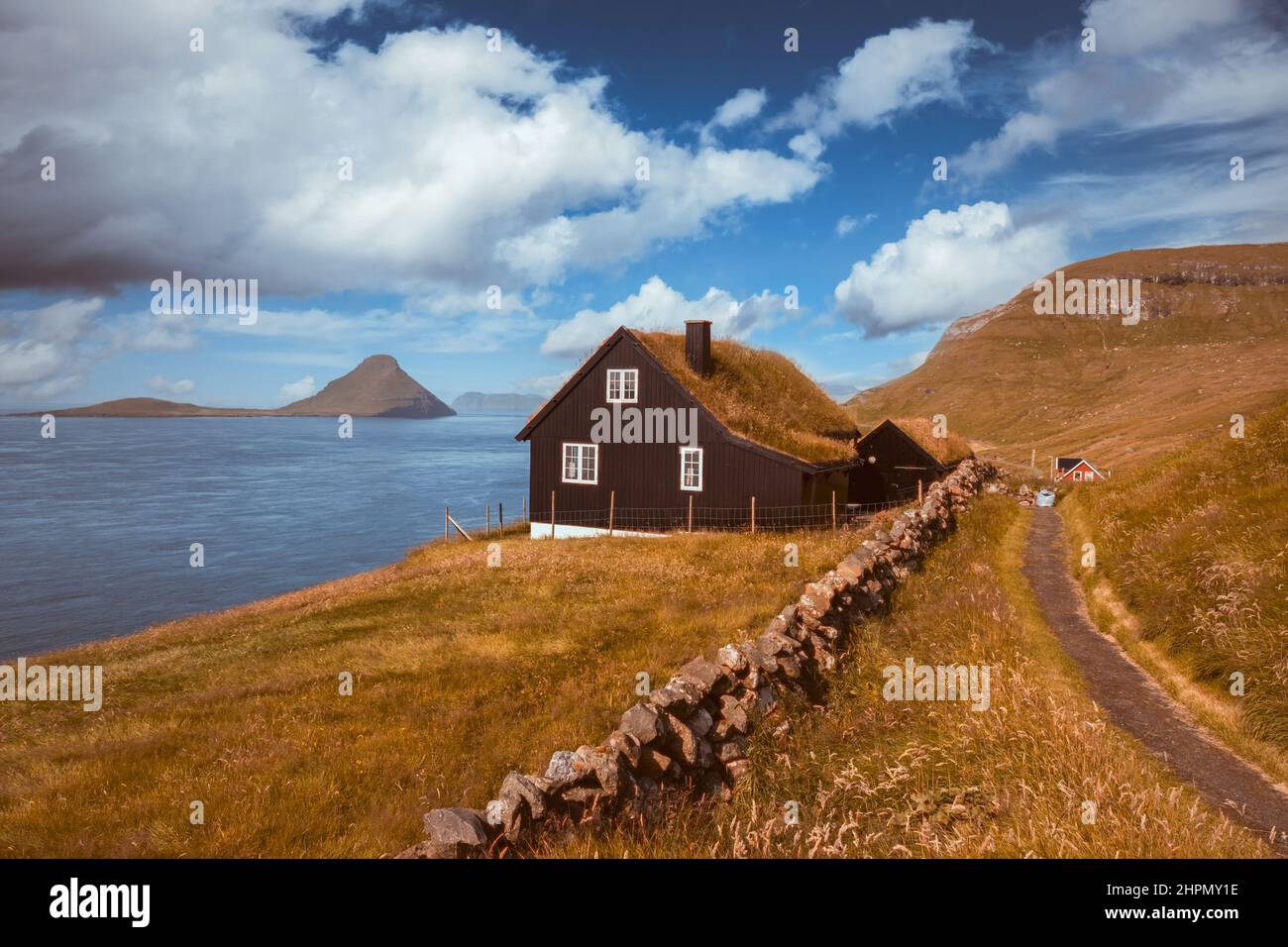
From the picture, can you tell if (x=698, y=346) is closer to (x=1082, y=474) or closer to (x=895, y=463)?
(x=895, y=463)

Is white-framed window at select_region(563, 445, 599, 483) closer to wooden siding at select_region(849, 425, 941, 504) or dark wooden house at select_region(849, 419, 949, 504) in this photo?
dark wooden house at select_region(849, 419, 949, 504)

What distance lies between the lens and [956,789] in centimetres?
739

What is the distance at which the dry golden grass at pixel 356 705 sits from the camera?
26.4ft

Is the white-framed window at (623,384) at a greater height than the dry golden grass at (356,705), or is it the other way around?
the white-framed window at (623,384)

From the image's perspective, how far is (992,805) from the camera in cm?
675

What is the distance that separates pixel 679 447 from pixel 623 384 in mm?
4177

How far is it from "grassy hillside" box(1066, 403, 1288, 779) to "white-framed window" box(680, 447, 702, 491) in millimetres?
15792

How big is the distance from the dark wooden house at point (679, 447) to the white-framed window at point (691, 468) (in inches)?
1.9

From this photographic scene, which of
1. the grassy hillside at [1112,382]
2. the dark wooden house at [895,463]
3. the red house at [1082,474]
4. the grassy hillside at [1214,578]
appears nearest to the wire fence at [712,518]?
the dark wooden house at [895,463]

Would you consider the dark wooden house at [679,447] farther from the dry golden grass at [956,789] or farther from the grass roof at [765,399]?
the dry golden grass at [956,789]
